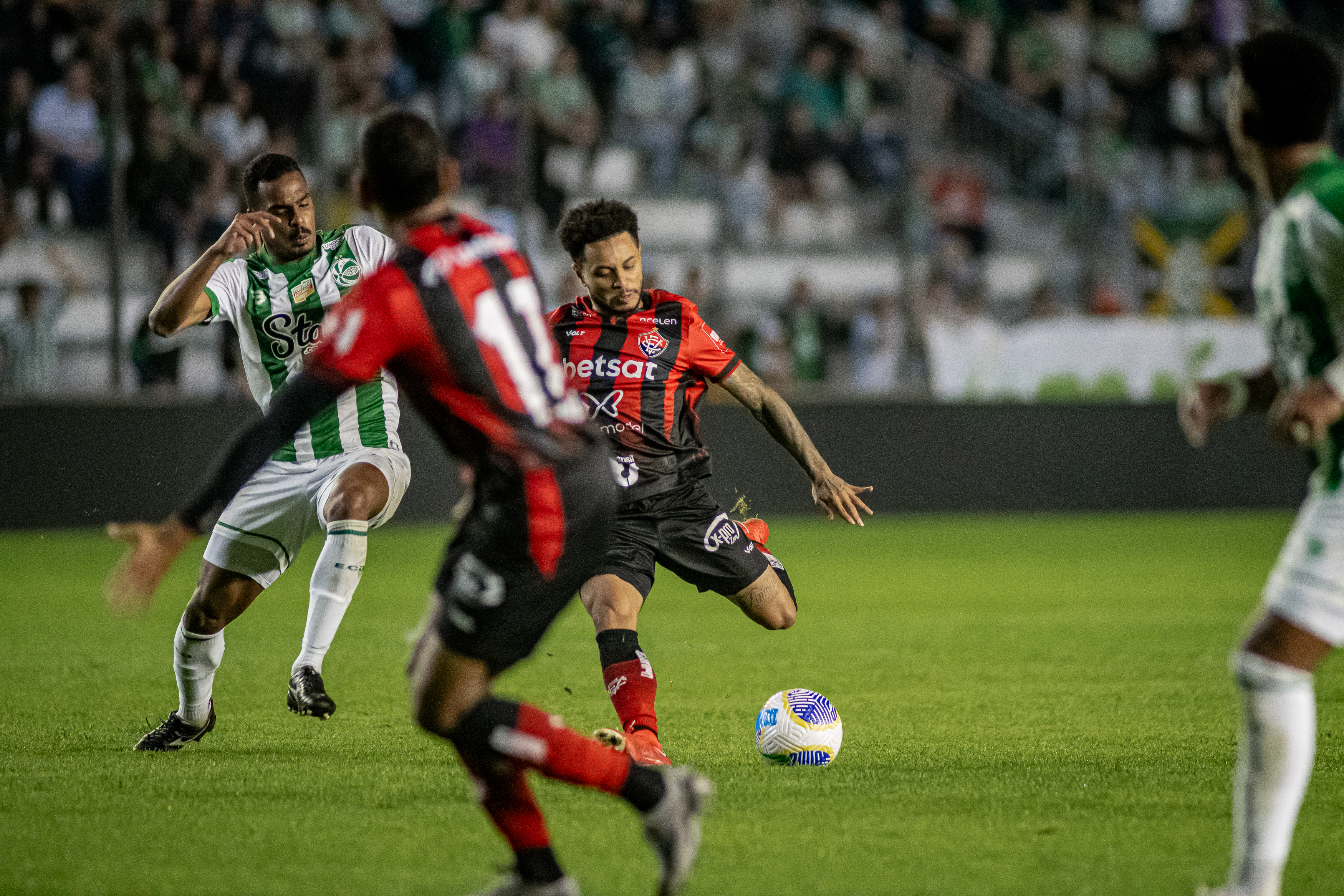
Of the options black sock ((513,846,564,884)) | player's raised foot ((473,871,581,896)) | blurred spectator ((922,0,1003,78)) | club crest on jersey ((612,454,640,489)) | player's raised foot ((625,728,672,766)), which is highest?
blurred spectator ((922,0,1003,78))

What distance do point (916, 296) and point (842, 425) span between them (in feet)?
5.38

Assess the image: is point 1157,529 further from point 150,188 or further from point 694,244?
point 150,188

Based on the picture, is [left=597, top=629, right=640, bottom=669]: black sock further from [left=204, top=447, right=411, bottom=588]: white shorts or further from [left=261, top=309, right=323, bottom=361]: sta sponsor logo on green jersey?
[left=261, top=309, right=323, bottom=361]: sta sponsor logo on green jersey

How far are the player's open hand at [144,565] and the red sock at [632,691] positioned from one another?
257 centimetres

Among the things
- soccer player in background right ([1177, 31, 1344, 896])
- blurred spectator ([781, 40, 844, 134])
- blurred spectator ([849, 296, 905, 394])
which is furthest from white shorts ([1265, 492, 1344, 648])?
blurred spectator ([781, 40, 844, 134])

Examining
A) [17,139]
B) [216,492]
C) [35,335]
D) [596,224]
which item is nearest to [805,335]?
[35,335]

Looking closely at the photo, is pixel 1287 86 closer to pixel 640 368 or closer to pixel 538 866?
pixel 538 866

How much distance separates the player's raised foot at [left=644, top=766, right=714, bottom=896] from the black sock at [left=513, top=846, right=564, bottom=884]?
0.24 metres

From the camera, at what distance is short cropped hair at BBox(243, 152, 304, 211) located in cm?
670

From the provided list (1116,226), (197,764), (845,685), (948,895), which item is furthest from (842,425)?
(948,895)

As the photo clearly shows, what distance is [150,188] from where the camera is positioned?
52.1 feet

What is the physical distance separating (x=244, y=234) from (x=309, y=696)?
1863 millimetres

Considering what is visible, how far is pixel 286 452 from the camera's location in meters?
6.86

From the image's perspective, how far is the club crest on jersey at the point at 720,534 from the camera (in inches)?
258
